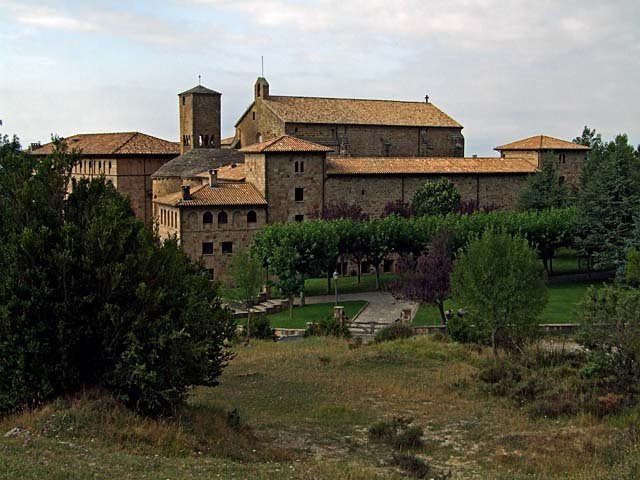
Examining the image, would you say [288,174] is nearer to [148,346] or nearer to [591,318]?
[591,318]

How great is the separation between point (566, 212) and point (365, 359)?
27525 mm

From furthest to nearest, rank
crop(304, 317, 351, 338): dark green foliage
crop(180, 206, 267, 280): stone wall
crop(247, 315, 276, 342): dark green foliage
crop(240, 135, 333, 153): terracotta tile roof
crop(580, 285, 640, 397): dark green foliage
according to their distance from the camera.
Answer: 1. crop(240, 135, 333, 153): terracotta tile roof
2. crop(180, 206, 267, 280): stone wall
3. crop(247, 315, 276, 342): dark green foliage
4. crop(304, 317, 351, 338): dark green foliage
5. crop(580, 285, 640, 397): dark green foliage

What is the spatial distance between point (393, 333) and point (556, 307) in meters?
11.7

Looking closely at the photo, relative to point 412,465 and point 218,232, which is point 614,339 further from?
point 218,232

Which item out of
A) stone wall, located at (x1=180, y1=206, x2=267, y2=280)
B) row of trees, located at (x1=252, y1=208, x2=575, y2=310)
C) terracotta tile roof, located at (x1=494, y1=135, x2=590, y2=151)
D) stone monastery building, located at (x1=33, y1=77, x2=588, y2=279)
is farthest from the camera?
terracotta tile roof, located at (x1=494, y1=135, x2=590, y2=151)

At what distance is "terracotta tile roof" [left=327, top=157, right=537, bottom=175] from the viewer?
5441cm

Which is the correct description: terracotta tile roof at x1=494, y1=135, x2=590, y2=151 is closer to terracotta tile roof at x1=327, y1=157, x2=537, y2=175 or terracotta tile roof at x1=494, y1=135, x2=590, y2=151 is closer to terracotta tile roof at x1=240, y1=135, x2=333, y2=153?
terracotta tile roof at x1=327, y1=157, x2=537, y2=175

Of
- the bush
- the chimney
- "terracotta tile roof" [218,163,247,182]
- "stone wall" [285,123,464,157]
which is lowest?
the bush

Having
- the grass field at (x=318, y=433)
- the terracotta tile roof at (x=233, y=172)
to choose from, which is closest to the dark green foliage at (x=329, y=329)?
the grass field at (x=318, y=433)

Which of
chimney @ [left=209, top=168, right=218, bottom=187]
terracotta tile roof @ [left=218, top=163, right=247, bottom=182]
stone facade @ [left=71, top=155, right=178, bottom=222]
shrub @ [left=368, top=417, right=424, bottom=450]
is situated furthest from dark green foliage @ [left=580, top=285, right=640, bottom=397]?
stone facade @ [left=71, top=155, right=178, bottom=222]

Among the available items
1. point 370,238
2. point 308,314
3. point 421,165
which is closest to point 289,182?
point 370,238

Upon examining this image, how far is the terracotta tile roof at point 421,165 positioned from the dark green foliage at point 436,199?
1962 millimetres

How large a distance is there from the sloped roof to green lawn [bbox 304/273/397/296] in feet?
41.1

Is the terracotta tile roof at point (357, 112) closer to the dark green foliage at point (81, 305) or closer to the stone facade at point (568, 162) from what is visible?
the stone facade at point (568, 162)
